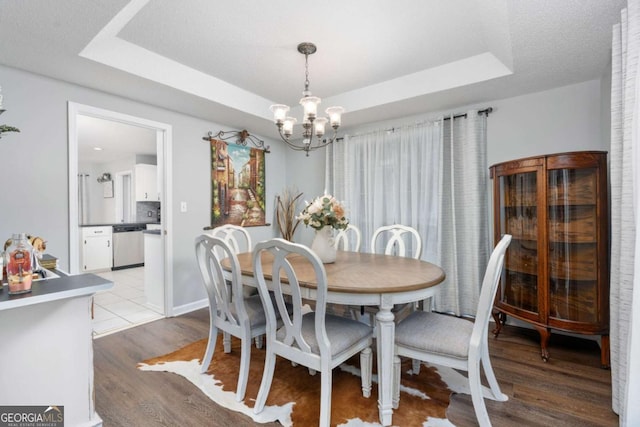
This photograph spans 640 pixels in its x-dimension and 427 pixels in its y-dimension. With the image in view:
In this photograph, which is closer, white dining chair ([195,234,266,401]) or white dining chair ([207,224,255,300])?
white dining chair ([195,234,266,401])

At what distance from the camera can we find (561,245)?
240 cm

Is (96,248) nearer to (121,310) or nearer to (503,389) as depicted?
(121,310)

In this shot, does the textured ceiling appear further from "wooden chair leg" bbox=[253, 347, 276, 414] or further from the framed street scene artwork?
"wooden chair leg" bbox=[253, 347, 276, 414]

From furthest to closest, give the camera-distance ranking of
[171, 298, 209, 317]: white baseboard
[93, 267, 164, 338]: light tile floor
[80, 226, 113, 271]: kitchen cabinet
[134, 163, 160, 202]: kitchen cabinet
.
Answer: [134, 163, 160, 202]: kitchen cabinet
[80, 226, 113, 271]: kitchen cabinet
[171, 298, 209, 317]: white baseboard
[93, 267, 164, 338]: light tile floor

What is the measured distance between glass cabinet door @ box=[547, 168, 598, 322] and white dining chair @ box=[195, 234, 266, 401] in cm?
230

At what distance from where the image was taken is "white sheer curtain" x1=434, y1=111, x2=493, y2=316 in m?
3.11

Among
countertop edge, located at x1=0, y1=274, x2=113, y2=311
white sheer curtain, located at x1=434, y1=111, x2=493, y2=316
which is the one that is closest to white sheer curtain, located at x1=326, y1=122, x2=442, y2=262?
white sheer curtain, located at x1=434, y1=111, x2=493, y2=316

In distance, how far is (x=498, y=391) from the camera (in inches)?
72.3

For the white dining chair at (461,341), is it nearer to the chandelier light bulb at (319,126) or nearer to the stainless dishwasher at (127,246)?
the chandelier light bulb at (319,126)

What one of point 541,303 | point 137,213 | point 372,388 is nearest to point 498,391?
point 372,388

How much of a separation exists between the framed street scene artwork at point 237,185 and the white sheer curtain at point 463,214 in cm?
246

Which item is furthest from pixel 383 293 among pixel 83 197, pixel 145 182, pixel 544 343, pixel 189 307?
pixel 83 197

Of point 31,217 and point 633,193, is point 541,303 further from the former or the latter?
point 31,217

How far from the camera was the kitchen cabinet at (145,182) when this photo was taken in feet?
20.8
